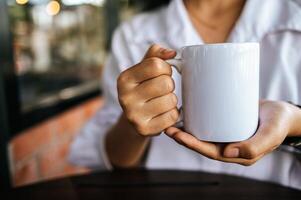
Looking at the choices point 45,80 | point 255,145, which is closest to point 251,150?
point 255,145

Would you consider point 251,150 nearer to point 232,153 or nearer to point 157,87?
point 232,153

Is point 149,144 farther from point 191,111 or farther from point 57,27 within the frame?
point 57,27

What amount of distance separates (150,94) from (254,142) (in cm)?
14

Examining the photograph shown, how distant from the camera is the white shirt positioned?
2.28 ft

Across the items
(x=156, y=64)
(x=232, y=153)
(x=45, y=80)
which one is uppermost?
(x=156, y=64)

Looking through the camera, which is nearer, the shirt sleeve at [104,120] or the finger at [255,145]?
the finger at [255,145]

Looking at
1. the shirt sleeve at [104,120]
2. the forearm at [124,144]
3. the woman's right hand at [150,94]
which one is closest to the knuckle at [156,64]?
the woman's right hand at [150,94]

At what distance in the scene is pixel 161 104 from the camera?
434 millimetres

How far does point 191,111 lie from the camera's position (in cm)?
44

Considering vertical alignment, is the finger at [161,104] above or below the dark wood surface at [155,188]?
above

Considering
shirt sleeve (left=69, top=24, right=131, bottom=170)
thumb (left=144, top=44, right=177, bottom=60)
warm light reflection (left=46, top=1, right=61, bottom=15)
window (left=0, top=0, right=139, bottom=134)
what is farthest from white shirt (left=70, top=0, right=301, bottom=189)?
warm light reflection (left=46, top=1, right=61, bottom=15)

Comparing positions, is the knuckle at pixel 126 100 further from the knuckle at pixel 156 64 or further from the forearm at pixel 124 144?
the forearm at pixel 124 144

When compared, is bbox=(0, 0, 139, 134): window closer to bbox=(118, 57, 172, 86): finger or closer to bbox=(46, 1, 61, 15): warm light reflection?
bbox=(46, 1, 61, 15): warm light reflection

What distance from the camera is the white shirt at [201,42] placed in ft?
2.28
